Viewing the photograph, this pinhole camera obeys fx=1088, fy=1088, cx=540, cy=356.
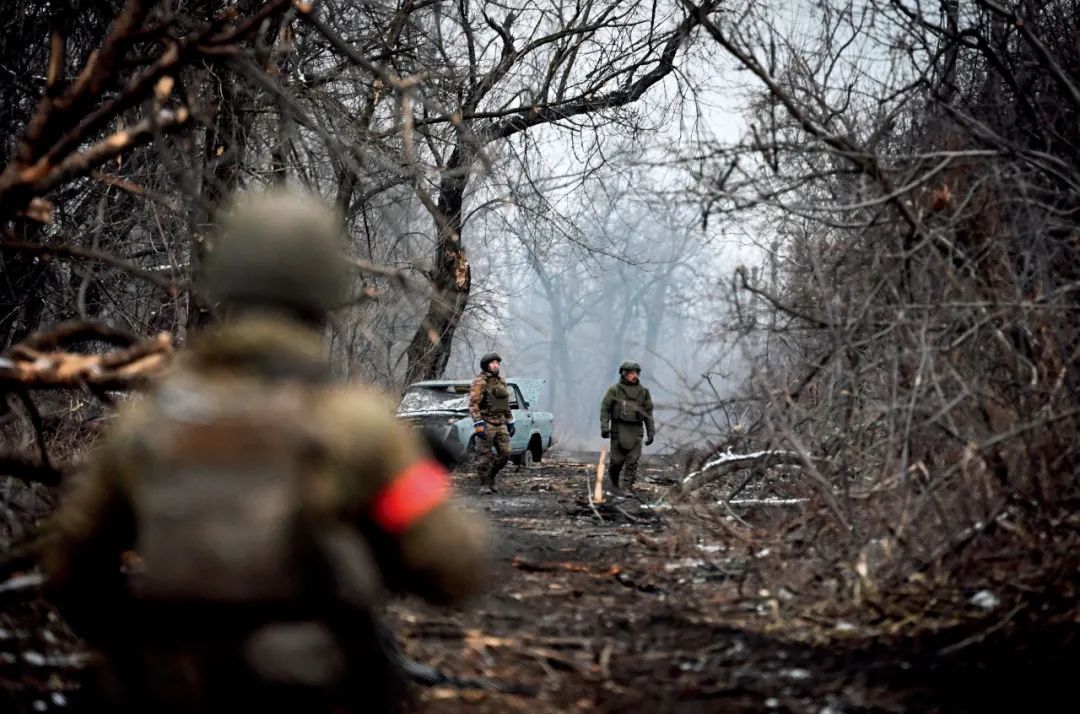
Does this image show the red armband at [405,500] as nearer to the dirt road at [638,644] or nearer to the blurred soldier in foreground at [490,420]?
the dirt road at [638,644]

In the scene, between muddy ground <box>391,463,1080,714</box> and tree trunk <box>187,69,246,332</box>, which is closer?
muddy ground <box>391,463,1080,714</box>

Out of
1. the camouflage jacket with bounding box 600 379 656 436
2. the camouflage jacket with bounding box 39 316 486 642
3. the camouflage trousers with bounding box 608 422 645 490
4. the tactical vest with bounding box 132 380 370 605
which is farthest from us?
the camouflage trousers with bounding box 608 422 645 490

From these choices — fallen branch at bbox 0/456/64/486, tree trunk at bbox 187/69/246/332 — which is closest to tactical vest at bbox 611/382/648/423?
tree trunk at bbox 187/69/246/332

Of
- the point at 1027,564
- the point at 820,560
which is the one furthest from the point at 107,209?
the point at 1027,564

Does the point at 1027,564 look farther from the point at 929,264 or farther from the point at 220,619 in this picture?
the point at 220,619

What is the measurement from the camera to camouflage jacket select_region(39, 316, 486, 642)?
2.40 meters

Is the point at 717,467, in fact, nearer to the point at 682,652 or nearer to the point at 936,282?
the point at 936,282

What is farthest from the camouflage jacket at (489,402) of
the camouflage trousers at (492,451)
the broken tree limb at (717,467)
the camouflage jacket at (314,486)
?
the camouflage jacket at (314,486)

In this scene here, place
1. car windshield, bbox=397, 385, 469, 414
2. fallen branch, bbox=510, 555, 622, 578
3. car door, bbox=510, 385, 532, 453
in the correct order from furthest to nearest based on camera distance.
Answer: car door, bbox=510, 385, 532, 453
car windshield, bbox=397, 385, 469, 414
fallen branch, bbox=510, 555, 622, 578

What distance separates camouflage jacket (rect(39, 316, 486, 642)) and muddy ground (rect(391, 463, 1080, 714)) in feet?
6.39

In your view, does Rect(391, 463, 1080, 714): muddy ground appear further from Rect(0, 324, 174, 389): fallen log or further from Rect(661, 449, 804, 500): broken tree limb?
Rect(0, 324, 174, 389): fallen log

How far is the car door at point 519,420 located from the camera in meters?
19.4

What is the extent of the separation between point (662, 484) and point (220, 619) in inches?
571

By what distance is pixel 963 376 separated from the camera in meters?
6.44
